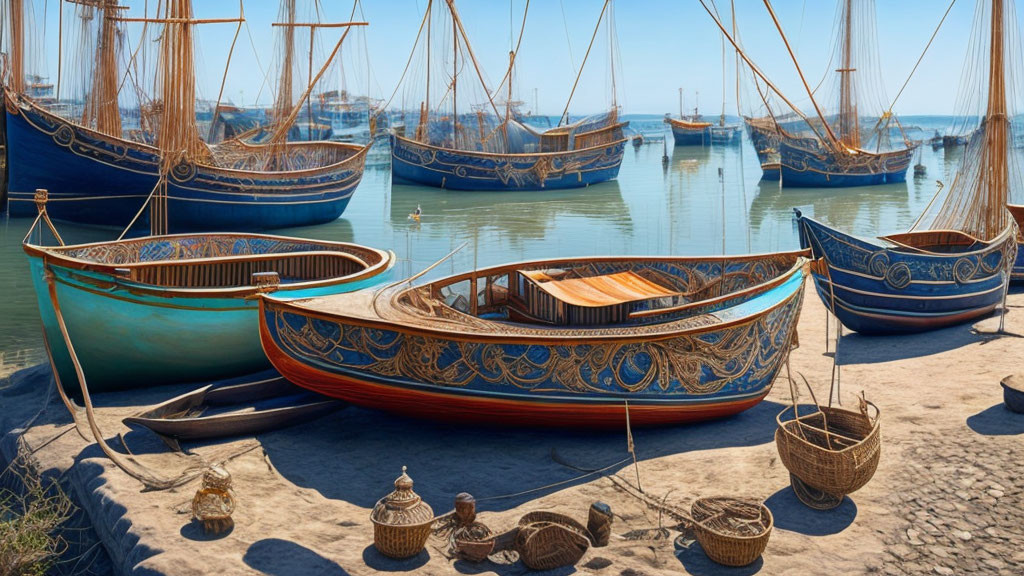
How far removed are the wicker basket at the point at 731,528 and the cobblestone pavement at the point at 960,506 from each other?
804mm

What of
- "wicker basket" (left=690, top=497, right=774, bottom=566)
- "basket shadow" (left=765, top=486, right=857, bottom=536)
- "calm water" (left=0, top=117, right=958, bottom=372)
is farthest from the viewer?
"calm water" (left=0, top=117, right=958, bottom=372)

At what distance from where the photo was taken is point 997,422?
774 cm

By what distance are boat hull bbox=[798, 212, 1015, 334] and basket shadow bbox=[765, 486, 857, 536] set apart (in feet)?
16.0

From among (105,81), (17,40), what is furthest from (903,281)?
(17,40)

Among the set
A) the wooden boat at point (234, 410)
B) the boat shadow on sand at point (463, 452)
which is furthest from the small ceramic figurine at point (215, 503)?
the wooden boat at point (234, 410)

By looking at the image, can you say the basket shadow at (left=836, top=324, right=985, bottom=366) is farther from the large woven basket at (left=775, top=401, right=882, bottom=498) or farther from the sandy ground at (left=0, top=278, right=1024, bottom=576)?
the large woven basket at (left=775, top=401, right=882, bottom=498)

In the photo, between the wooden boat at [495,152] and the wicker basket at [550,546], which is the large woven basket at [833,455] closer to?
the wicker basket at [550,546]

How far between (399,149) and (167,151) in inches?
742

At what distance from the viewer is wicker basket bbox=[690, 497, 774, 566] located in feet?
18.7

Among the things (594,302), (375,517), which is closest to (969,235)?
(594,302)

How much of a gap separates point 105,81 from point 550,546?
69.3 ft

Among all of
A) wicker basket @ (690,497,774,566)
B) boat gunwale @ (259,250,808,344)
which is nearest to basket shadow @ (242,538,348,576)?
boat gunwale @ (259,250,808,344)

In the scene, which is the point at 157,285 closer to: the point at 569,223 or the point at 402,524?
the point at 402,524

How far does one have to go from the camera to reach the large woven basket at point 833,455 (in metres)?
6.35
